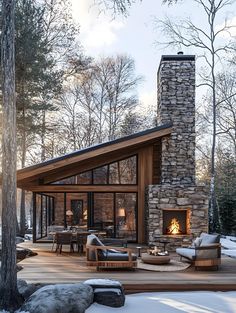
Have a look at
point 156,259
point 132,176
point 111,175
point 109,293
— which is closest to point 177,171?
point 132,176

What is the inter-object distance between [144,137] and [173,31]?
352 inches

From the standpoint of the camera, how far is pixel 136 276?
8.09 meters

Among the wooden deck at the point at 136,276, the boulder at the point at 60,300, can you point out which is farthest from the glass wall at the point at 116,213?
the boulder at the point at 60,300

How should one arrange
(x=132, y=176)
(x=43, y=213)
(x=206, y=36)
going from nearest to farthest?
(x=132, y=176) → (x=43, y=213) → (x=206, y=36)

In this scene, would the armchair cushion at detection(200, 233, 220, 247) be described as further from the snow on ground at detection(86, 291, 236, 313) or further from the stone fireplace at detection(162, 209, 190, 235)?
the stone fireplace at detection(162, 209, 190, 235)

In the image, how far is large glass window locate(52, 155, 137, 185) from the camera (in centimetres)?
1352

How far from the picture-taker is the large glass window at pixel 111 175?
1352cm

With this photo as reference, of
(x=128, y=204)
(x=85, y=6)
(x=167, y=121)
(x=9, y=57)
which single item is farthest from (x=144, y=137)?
(x=9, y=57)

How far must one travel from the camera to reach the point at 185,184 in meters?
13.2

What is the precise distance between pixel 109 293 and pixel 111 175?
7187 mm

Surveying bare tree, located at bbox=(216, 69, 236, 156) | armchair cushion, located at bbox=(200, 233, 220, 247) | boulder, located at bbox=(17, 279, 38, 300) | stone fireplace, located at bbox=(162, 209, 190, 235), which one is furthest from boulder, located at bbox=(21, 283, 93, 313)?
bare tree, located at bbox=(216, 69, 236, 156)

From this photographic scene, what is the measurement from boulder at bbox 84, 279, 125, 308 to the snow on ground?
78 mm

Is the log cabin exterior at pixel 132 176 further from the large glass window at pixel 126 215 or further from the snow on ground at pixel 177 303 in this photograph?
the snow on ground at pixel 177 303

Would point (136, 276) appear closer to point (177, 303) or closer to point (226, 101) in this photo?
point (177, 303)
